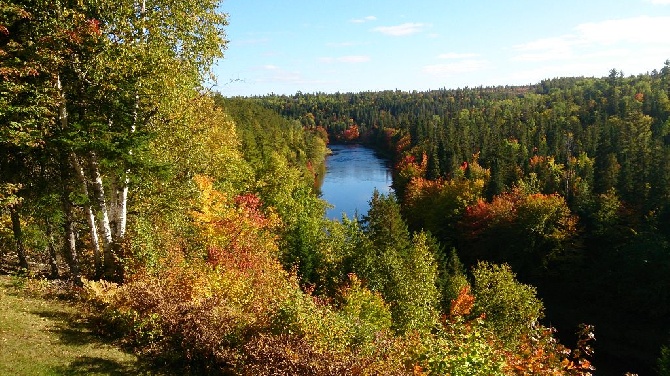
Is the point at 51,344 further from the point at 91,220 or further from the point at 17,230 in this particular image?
the point at 17,230

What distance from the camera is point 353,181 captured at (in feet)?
359

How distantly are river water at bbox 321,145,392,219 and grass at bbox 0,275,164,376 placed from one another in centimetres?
5043

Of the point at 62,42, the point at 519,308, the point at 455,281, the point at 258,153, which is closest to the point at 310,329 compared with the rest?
the point at 62,42

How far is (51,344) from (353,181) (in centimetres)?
9685

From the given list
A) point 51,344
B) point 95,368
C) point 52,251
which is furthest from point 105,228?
point 95,368

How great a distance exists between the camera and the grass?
40.5 ft

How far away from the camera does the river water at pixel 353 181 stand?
8419 centimetres

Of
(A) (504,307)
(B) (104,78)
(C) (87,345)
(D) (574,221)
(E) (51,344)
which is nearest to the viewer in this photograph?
(E) (51,344)

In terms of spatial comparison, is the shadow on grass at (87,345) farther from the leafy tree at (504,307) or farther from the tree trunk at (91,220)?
the leafy tree at (504,307)

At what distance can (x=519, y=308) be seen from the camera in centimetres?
3294

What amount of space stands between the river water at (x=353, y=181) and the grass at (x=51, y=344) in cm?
5043

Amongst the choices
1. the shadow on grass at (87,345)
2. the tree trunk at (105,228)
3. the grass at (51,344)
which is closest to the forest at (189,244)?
the tree trunk at (105,228)

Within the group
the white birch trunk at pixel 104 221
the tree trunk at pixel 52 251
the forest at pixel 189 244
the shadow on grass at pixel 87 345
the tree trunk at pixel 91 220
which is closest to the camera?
the shadow on grass at pixel 87 345

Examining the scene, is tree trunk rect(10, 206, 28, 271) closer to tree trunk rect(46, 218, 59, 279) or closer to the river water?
tree trunk rect(46, 218, 59, 279)
